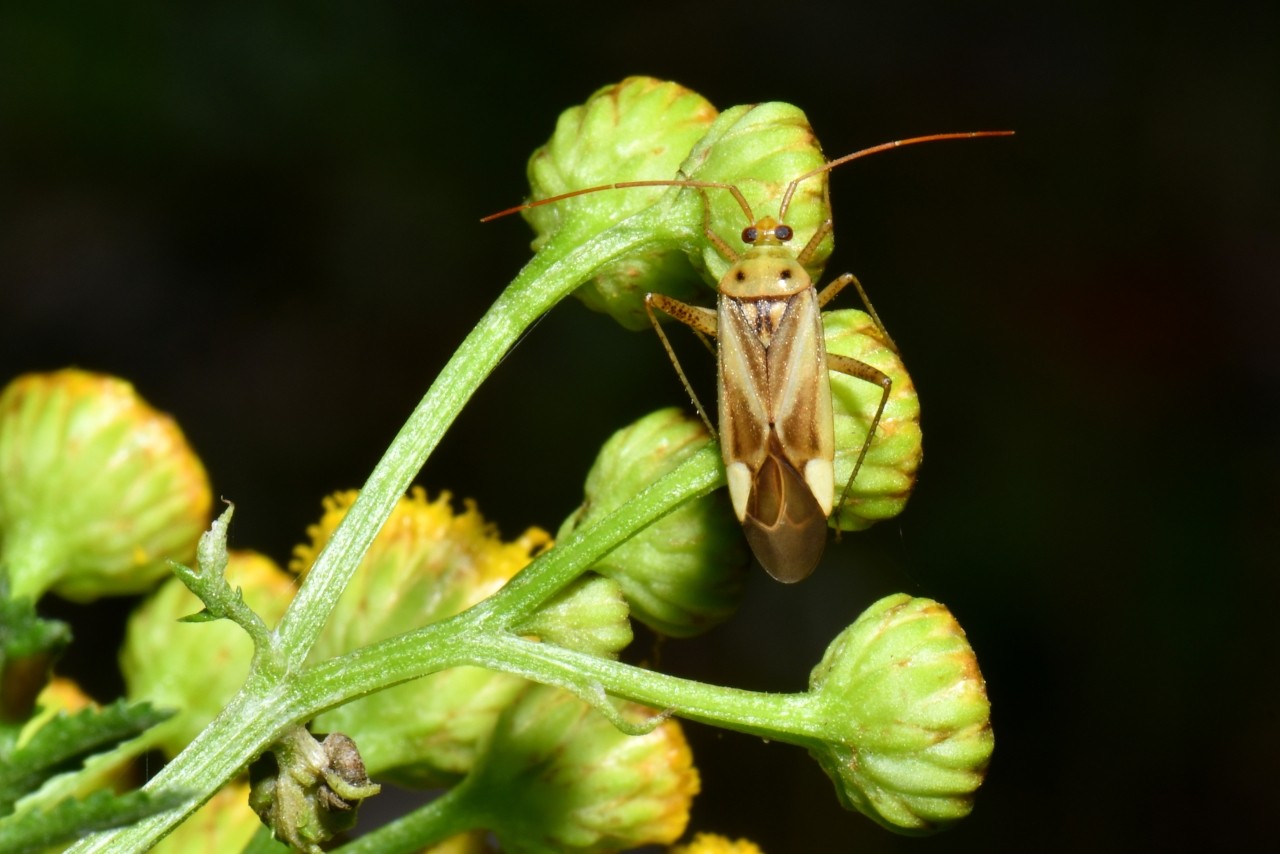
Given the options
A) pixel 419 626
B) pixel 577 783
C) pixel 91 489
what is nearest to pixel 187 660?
pixel 91 489

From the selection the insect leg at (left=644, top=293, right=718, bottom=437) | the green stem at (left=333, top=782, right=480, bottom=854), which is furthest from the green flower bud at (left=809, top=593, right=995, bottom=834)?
the green stem at (left=333, top=782, right=480, bottom=854)

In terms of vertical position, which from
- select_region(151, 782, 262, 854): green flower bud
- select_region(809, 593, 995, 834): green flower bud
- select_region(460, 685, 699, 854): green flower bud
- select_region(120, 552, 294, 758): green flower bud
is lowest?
select_region(460, 685, 699, 854): green flower bud

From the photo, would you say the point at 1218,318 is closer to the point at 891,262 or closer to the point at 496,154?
the point at 891,262

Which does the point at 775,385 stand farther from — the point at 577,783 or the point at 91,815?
the point at 91,815

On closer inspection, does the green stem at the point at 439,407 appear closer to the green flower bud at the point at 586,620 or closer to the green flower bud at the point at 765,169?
the green flower bud at the point at 765,169

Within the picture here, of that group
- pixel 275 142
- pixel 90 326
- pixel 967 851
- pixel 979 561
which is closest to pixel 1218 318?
pixel 979 561

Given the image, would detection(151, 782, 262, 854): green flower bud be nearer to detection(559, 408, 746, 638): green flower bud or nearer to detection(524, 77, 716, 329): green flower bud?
detection(559, 408, 746, 638): green flower bud
